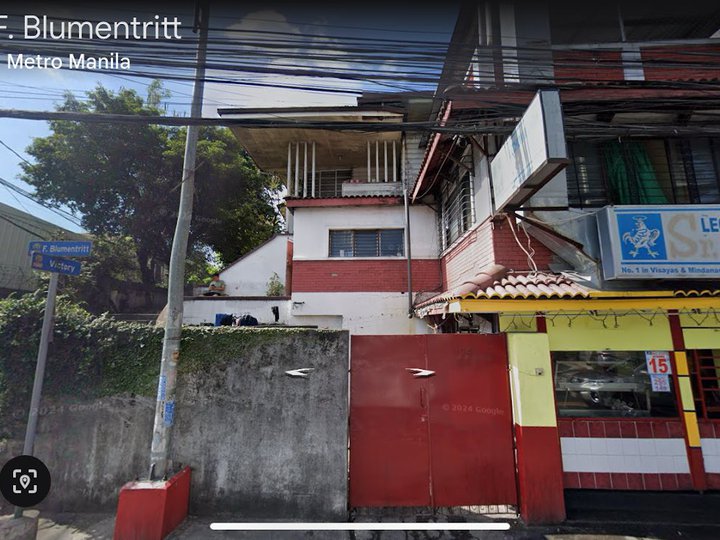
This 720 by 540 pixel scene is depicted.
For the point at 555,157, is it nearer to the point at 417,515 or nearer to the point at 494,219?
the point at 494,219

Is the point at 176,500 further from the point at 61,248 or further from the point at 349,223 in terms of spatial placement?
the point at 349,223

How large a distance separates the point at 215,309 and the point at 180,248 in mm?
5403

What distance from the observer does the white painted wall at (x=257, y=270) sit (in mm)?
10234

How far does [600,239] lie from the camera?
15.1 ft

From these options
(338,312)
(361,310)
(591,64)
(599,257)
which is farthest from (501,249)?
(338,312)

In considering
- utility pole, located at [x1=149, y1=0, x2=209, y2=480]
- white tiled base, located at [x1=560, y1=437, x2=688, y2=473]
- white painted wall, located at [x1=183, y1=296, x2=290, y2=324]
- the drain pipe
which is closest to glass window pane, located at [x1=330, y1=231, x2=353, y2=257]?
the drain pipe

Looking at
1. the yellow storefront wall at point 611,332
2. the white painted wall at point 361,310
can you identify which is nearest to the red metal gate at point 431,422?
the yellow storefront wall at point 611,332

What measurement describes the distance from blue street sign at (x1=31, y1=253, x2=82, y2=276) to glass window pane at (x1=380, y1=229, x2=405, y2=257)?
→ 673cm

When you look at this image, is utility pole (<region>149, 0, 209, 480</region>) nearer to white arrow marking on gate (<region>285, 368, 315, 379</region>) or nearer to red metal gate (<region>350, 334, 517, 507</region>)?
white arrow marking on gate (<region>285, 368, 315, 379</region>)

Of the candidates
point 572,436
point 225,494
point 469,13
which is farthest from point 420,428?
point 469,13

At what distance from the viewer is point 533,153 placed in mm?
3748

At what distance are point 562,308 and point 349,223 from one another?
626cm

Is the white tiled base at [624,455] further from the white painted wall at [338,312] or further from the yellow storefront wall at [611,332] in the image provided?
the white painted wall at [338,312]

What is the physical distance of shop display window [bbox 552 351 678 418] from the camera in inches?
183
